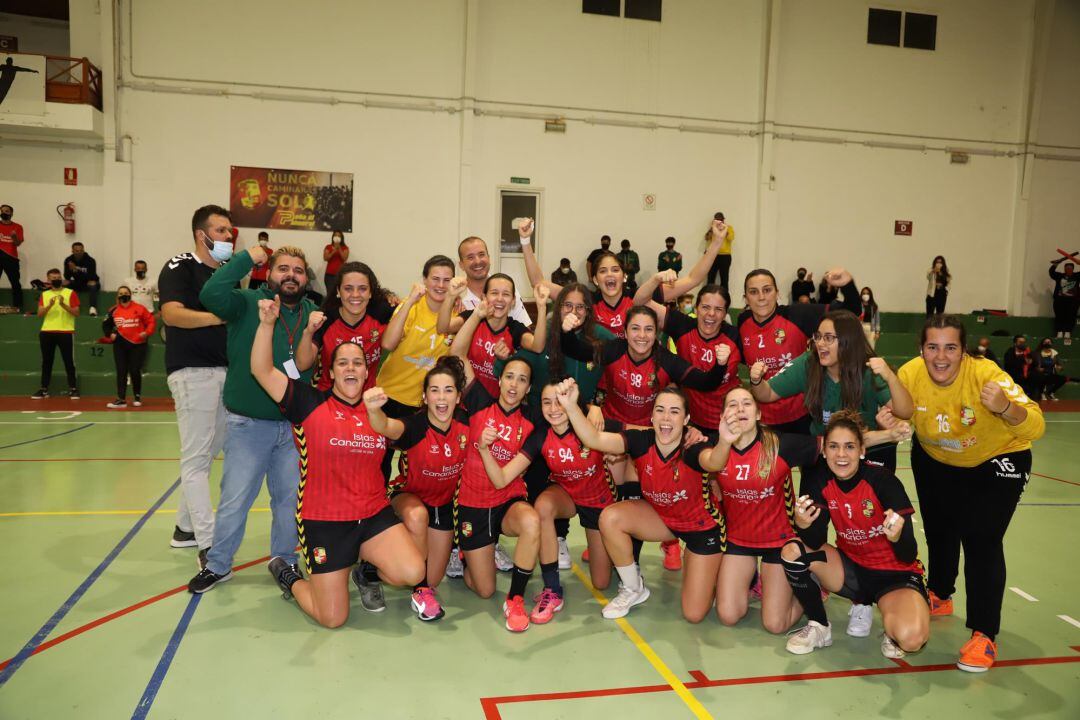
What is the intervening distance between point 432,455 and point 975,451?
10.7 ft

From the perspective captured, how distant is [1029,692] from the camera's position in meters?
3.79

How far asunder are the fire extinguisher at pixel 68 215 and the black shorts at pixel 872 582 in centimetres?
1677

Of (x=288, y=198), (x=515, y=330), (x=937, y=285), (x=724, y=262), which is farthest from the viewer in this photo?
(x=937, y=285)

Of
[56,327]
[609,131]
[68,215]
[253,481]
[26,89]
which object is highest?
[609,131]

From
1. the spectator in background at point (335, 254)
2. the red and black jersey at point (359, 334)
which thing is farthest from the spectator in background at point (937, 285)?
the red and black jersey at point (359, 334)

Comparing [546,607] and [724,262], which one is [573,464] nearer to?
[546,607]

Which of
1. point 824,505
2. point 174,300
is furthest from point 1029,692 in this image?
point 174,300

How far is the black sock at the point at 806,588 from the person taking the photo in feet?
13.8

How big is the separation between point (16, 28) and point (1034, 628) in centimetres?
2282

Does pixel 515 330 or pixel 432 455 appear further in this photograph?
pixel 515 330

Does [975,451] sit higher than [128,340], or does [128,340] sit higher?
[975,451]

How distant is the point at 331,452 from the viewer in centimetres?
440

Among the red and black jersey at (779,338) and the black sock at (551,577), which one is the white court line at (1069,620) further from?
the black sock at (551,577)

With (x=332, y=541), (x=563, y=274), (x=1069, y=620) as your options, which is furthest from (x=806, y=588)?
(x=563, y=274)
